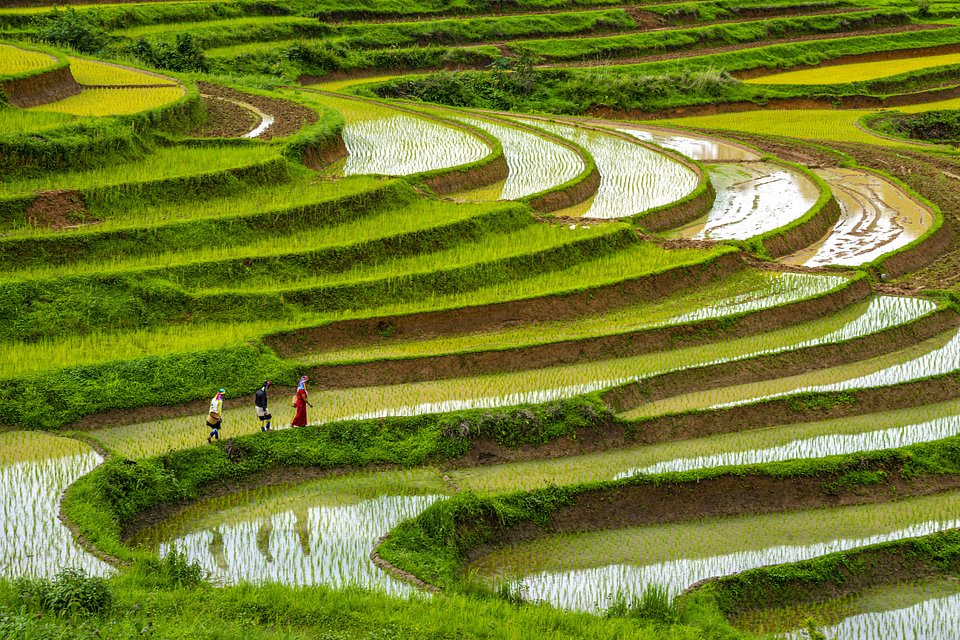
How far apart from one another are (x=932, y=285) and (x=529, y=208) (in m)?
5.46

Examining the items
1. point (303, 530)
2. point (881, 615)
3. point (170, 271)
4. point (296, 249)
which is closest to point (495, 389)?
point (303, 530)

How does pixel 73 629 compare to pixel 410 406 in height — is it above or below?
above

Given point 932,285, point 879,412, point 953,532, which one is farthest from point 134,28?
point 953,532

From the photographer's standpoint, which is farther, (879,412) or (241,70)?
A: (241,70)

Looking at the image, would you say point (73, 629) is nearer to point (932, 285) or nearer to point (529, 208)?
point (529, 208)

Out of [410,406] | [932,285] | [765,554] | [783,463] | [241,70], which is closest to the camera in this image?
[765,554]

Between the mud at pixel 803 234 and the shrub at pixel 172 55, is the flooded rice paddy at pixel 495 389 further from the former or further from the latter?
the shrub at pixel 172 55

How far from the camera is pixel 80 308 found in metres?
13.0

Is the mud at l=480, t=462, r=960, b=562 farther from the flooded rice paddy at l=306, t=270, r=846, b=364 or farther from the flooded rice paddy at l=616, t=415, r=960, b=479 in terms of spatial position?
the flooded rice paddy at l=306, t=270, r=846, b=364

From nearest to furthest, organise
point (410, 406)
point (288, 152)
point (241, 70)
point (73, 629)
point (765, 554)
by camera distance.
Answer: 1. point (73, 629)
2. point (765, 554)
3. point (410, 406)
4. point (288, 152)
5. point (241, 70)

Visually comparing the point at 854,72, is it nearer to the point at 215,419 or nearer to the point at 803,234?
the point at 803,234

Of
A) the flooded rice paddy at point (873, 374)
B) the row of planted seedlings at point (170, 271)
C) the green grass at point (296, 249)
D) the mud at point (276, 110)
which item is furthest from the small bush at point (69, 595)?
the mud at point (276, 110)

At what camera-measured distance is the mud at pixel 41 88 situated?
1852cm

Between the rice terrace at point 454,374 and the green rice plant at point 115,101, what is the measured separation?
115 millimetres
